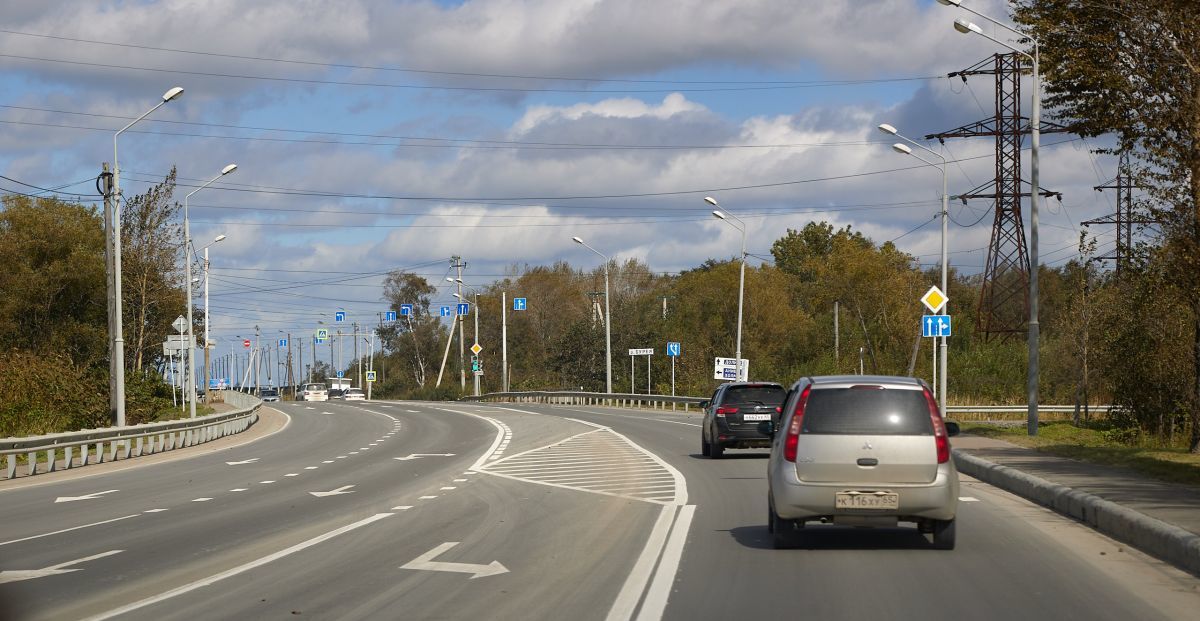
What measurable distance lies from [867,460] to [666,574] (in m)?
2.43

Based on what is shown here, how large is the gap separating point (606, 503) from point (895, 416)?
6.32 metres

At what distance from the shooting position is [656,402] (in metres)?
68.1

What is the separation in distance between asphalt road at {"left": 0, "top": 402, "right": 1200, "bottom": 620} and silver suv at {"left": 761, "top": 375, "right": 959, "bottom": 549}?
1.26 feet

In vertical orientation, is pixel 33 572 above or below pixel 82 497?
above

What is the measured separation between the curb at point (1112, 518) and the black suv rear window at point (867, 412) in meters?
2.27

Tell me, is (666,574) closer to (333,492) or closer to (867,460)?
(867,460)

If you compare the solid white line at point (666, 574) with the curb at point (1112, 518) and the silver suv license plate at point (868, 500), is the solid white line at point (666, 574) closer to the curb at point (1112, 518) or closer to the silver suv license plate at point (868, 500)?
the silver suv license plate at point (868, 500)

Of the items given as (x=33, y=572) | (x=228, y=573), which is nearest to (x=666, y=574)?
(x=228, y=573)

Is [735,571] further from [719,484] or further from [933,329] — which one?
[933,329]

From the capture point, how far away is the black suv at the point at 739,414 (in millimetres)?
27125

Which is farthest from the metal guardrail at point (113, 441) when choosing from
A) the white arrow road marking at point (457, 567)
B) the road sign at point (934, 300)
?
the road sign at point (934, 300)

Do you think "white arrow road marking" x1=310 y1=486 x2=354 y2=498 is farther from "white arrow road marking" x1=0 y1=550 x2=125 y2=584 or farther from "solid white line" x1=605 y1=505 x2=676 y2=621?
"white arrow road marking" x1=0 y1=550 x2=125 y2=584

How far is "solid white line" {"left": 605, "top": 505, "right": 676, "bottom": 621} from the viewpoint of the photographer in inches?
363

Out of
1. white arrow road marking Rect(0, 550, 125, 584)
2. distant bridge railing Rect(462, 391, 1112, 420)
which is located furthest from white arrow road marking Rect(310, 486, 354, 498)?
distant bridge railing Rect(462, 391, 1112, 420)
